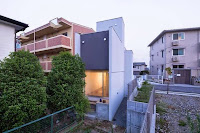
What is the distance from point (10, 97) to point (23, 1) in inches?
463

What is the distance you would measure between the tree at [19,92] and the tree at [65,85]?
891 millimetres

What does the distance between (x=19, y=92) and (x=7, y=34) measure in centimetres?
450

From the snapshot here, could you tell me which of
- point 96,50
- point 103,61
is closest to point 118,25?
point 96,50

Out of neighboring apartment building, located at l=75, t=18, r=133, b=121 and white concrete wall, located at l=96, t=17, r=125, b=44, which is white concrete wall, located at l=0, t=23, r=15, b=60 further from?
white concrete wall, located at l=96, t=17, r=125, b=44

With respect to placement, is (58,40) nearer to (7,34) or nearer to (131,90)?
(7,34)

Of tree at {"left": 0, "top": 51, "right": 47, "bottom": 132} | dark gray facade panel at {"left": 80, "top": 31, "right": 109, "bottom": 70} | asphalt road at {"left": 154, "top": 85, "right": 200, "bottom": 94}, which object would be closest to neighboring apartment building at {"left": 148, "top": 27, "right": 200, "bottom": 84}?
asphalt road at {"left": 154, "top": 85, "right": 200, "bottom": 94}

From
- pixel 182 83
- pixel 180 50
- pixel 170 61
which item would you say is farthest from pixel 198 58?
pixel 182 83

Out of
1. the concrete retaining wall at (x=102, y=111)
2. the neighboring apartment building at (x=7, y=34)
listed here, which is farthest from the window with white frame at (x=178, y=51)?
the neighboring apartment building at (x=7, y=34)

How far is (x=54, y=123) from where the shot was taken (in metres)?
4.15

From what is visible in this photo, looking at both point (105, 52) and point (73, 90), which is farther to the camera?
point (105, 52)

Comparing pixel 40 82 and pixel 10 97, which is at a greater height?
pixel 40 82

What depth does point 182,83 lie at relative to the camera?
13.7 meters

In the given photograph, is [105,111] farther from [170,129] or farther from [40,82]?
[40,82]

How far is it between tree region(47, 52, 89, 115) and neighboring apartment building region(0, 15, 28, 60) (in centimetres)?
300
